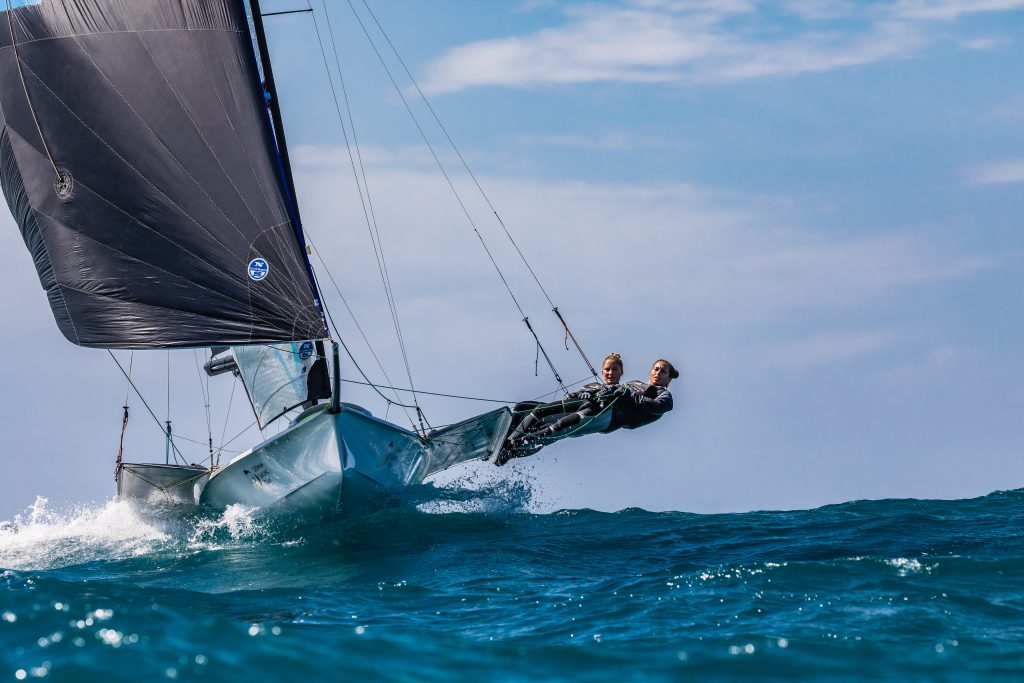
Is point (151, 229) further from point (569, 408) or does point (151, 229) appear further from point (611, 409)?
point (611, 409)

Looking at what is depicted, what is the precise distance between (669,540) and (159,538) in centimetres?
564

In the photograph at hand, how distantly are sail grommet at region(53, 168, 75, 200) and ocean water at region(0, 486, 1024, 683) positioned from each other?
3.72 m

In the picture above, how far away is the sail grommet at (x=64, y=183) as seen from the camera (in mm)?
13383

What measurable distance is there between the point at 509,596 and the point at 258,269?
485cm

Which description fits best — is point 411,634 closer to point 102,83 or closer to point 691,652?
point 691,652

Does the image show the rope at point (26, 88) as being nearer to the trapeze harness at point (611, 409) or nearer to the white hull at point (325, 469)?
the white hull at point (325, 469)

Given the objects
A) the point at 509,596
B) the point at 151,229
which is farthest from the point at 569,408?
the point at 151,229

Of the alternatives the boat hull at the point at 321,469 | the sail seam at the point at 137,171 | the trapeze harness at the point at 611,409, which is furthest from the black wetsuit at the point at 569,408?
the sail seam at the point at 137,171

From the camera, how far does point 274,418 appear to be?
1521cm

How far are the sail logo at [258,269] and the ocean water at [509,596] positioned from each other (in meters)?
2.49

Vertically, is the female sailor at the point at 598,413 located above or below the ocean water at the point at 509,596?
above

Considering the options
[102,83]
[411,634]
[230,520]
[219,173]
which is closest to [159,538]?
[230,520]

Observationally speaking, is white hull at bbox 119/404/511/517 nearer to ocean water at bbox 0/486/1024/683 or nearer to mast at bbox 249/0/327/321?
ocean water at bbox 0/486/1024/683

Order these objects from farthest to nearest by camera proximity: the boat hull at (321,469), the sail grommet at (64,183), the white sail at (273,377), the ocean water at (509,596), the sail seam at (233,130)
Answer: the white sail at (273,377), the sail grommet at (64,183), the sail seam at (233,130), the boat hull at (321,469), the ocean water at (509,596)
